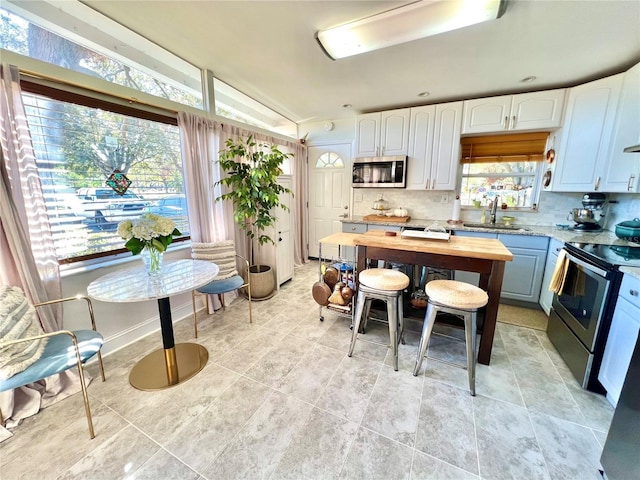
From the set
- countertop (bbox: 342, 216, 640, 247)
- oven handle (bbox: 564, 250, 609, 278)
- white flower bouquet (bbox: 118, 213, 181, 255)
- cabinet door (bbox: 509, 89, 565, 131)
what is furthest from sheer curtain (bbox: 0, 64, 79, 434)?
cabinet door (bbox: 509, 89, 565, 131)

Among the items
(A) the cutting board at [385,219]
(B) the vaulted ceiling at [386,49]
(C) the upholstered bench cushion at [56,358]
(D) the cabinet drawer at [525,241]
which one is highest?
(B) the vaulted ceiling at [386,49]

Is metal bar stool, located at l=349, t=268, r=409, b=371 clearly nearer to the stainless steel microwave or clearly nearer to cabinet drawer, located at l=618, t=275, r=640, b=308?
cabinet drawer, located at l=618, t=275, r=640, b=308

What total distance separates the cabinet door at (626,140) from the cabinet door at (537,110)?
50 centimetres

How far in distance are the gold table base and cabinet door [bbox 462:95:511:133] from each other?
4025 millimetres

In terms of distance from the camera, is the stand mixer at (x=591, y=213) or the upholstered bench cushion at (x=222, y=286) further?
the stand mixer at (x=591, y=213)

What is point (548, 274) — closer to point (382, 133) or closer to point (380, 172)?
point (380, 172)

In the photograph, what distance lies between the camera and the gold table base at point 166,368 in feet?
5.98

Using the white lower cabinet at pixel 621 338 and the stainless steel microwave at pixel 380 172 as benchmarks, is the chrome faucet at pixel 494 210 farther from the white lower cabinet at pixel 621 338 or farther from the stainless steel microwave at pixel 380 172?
the white lower cabinet at pixel 621 338

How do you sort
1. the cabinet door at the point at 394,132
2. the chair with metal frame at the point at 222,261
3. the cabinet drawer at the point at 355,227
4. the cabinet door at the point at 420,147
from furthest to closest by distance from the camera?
the cabinet drawer at the point at 355,227, the cabinet door at the point at 394,132, the cabinet door at the point at 420,147, the chair with metal frame at the point at 222,261

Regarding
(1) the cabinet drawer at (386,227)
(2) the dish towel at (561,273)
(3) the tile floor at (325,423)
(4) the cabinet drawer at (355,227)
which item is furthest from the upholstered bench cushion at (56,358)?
(2) the dish towel at (561,273)

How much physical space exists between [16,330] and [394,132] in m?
4.17

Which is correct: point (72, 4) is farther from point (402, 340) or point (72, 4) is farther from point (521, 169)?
point (521, 169)

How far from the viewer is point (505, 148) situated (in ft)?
11.0

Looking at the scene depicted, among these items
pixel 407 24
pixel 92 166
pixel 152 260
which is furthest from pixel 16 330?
pixel 407 24
